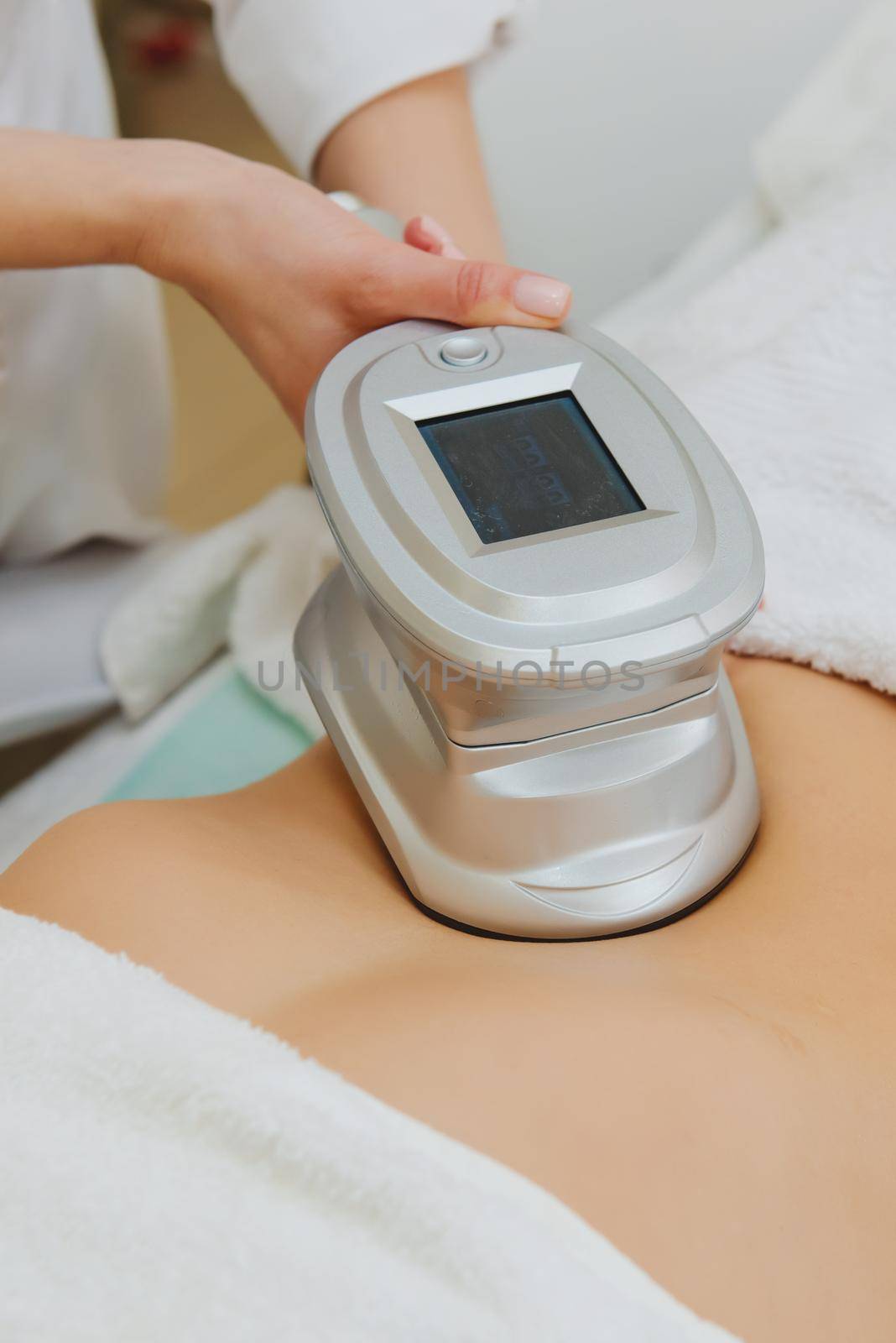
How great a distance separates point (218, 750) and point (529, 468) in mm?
433

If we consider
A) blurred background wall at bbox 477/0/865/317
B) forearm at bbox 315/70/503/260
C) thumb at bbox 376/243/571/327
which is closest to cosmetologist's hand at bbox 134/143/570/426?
thumb at bbox 376/243/571/327

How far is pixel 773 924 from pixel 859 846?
7 cm

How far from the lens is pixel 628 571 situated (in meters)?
0.47

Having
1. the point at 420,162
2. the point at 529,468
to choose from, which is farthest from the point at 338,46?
the point at 529,468

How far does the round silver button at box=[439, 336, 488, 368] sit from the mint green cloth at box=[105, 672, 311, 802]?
368 millimetres

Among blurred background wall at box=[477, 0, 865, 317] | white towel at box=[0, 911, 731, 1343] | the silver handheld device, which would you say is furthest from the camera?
blurred background wall at box=[477, 0, 865, 317]

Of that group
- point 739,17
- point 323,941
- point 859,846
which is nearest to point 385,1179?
point 323,941

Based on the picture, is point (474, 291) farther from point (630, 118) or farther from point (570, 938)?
point (630, 118)

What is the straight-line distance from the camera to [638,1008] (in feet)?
1.48

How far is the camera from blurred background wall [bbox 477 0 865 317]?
1.42 meters

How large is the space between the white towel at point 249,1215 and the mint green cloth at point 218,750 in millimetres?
431

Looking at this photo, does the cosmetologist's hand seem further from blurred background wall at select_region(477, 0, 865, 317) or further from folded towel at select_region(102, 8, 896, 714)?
blurred background wall at select_region(477, 0, 865, 317)

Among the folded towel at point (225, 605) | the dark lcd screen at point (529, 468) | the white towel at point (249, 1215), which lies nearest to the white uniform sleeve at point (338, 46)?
the folded towel at point (225, 605)

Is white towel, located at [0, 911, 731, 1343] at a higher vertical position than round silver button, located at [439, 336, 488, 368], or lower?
lower
